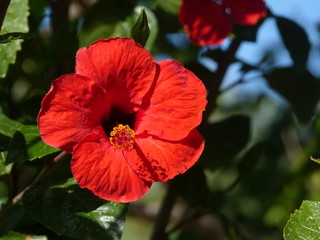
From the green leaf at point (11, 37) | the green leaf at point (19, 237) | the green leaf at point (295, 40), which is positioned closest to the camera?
the green leaf at point (11, 37)

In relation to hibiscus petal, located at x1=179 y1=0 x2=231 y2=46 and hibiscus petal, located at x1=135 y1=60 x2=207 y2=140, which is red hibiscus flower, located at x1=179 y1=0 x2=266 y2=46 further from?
→ hibiscus petal, located at x1=135 y1=60 x2=207 y2=140

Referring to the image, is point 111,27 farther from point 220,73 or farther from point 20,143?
point 20,143

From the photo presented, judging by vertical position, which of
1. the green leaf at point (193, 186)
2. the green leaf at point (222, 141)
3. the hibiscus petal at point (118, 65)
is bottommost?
the green leaf at point (193, 186)

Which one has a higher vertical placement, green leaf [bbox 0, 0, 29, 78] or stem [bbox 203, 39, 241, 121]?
green leaf [bbox 0, 0, 29, 78]

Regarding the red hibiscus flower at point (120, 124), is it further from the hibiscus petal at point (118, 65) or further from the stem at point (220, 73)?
the stem at point (220, 73)

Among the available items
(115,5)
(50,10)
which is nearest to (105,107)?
(115,5)

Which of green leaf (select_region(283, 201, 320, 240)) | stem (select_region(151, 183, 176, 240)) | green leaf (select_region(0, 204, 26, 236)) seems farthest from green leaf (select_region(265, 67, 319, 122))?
green leaf (select_region(0, 204, 26, 236))

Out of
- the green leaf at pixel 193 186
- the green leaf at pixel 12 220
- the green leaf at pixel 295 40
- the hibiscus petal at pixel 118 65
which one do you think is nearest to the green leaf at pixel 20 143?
the hibiscus petal at pixel 118 65
